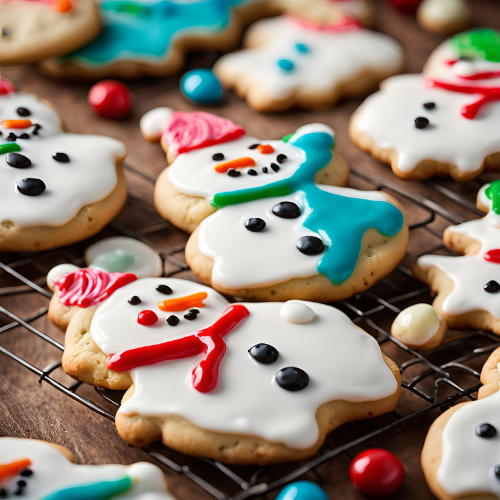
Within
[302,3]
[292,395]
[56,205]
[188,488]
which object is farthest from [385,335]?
[302,3]

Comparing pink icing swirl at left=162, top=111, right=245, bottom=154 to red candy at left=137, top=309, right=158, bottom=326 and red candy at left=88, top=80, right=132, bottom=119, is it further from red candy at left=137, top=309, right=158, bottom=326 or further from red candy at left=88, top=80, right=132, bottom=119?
red candy at left=137, top=309, right=158, bottom=326

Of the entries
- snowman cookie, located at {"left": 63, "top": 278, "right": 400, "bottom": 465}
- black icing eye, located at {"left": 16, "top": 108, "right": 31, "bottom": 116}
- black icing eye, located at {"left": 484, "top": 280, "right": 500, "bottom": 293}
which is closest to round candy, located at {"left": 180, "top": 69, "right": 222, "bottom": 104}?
black icing eye, located at {"left": 16, "top": 108, "right": 31, "bottom": 116}

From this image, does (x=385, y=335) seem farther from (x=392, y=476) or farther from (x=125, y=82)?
(x=125, y=82)

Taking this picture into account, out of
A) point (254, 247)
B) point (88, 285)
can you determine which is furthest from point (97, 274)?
point (254, 247)

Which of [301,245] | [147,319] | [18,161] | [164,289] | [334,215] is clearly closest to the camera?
[147,319]

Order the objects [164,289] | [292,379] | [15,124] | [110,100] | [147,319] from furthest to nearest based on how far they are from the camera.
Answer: [110,100] < [15,124] < [164,289] < [147,319] < [292,379]

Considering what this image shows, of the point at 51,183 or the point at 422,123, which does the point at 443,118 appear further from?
the point at 51,183

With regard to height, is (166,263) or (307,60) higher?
(307,60)
